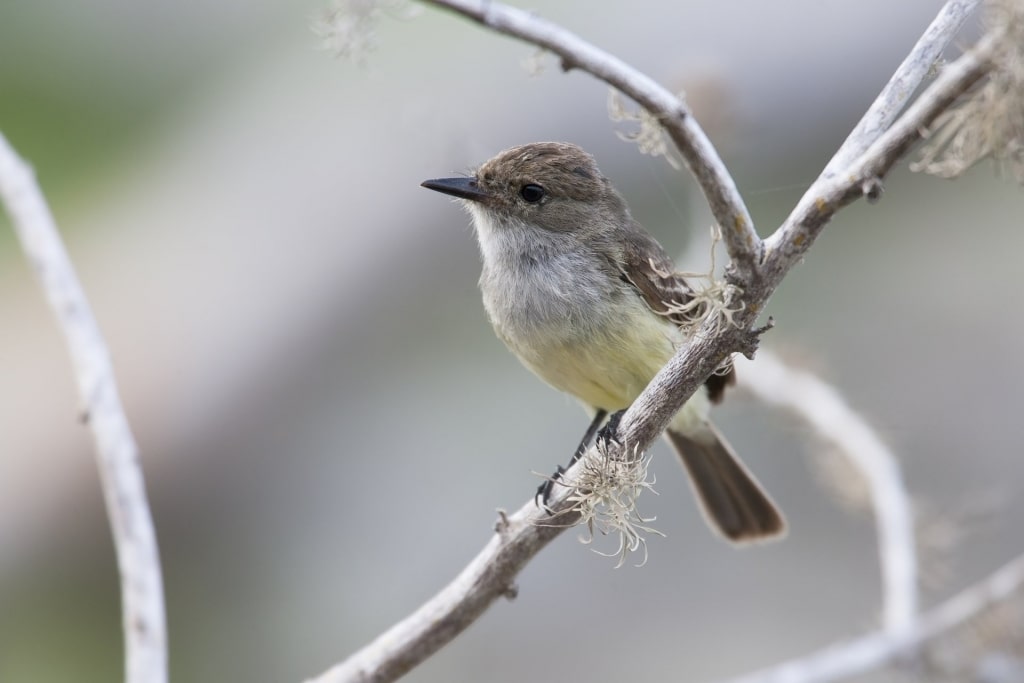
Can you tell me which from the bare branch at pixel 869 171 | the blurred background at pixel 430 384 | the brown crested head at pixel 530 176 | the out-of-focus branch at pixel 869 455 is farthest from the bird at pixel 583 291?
the blurred background at pixel 430 384

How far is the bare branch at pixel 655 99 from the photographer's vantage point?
5.40 ft

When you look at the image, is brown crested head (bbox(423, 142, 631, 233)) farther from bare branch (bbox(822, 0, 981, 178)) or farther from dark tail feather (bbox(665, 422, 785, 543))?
bare branch (bbox(822, 0, 981, 178))

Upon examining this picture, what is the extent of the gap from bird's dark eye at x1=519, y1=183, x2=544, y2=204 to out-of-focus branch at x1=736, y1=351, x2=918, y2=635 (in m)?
0.84

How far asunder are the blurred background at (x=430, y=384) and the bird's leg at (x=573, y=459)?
1702mm

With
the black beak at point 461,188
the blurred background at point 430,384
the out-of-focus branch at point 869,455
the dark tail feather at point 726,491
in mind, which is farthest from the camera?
the blurred background at point 430,384

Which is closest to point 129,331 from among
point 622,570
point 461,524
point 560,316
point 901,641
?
point 461,524

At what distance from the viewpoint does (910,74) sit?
6.11 ft

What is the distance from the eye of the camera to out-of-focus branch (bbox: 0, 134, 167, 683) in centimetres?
213

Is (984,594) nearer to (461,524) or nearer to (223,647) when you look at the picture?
(461,524)

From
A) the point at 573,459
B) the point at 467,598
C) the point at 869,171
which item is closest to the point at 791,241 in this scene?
the point at 869,171

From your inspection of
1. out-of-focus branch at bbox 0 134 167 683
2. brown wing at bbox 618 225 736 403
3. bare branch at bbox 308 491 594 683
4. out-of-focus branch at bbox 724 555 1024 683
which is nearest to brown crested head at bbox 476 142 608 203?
brown wing at bbox 618 225 736 403

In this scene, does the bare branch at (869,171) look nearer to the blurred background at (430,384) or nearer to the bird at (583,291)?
the bird at (583,291)

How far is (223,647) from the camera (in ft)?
19.4

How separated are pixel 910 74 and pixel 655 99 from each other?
453 mm
